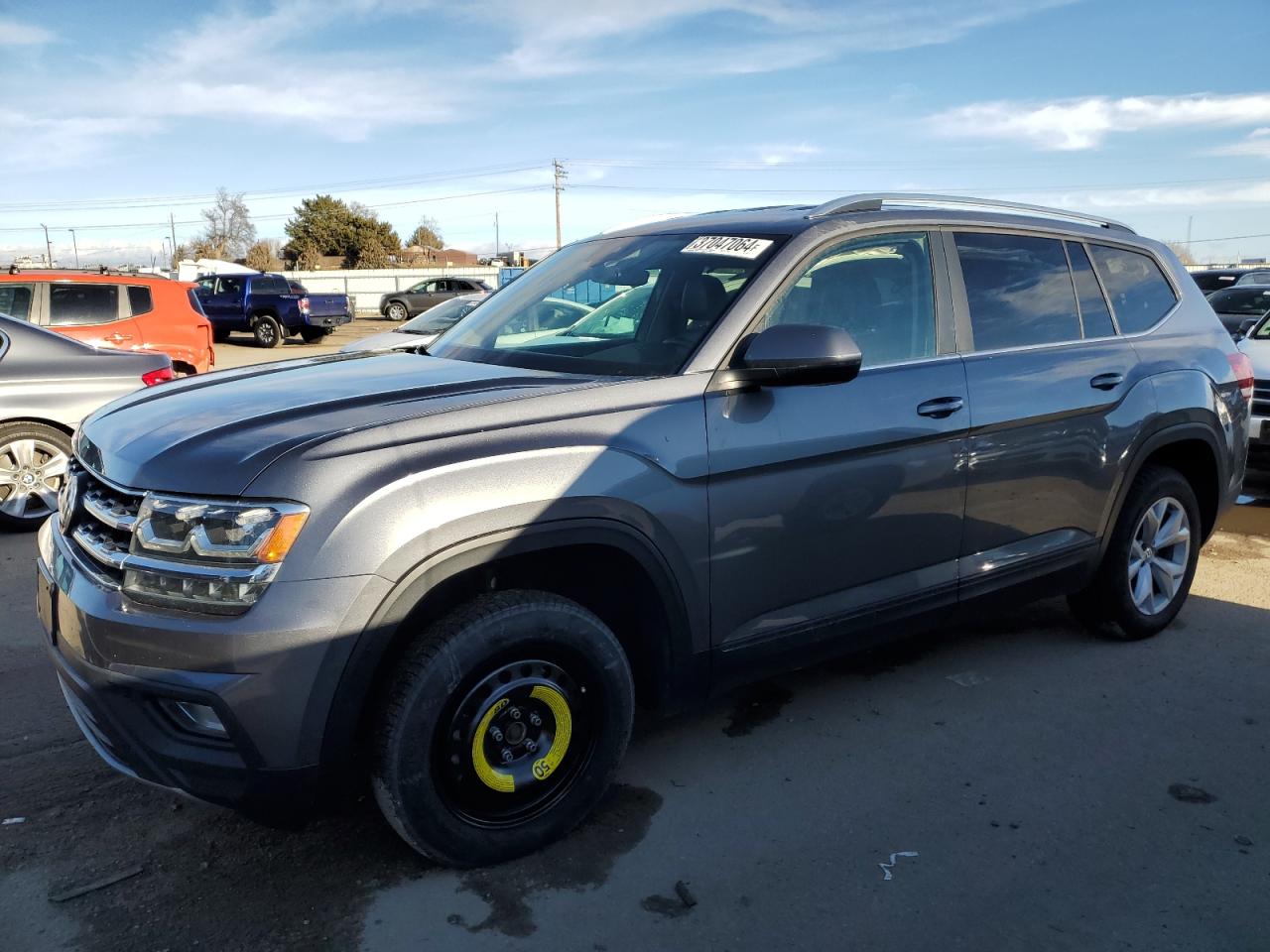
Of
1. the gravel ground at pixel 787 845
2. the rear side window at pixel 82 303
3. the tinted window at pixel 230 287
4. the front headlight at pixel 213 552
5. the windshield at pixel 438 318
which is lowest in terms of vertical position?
the gravel ground at pixel 787 845

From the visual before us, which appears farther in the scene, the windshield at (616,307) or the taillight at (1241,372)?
the taillight at (1241,372)

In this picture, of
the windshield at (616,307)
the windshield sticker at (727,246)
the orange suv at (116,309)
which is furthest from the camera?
the orange suv at (116,309)

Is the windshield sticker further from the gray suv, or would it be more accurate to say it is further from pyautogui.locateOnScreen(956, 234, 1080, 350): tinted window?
pyautogui.locateOnScreen(956, 234, 1080, 350): tinted window

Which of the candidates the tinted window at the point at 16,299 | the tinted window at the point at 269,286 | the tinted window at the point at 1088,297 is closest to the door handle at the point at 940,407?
the tinted window at the point at 1088,297

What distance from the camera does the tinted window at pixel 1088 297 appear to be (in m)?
4.39

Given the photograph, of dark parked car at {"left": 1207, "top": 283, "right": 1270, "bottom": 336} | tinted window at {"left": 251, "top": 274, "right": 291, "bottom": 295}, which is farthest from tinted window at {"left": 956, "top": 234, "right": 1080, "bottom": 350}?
tinted window at {"left": 251, "top": 274, "right": 291, "bottom": 295}

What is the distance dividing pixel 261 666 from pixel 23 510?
213 inches

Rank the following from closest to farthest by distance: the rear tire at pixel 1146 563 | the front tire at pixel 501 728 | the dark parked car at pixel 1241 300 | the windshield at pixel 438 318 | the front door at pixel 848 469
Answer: the front tire at pixel 501 728, the front door at pixel 848 469, the rear tire at pixel 1146 563, the windshield at pixel 438 318, the dark parked car at pixel 1241 300

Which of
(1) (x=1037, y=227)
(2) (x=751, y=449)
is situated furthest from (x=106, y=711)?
(1) (x=1037, y=227)

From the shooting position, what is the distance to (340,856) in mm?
2986

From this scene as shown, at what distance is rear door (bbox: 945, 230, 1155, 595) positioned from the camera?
3.87 meters

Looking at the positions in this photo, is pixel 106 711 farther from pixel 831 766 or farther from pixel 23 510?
pixel 23 510

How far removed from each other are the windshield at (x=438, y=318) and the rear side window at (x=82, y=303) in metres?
2.85

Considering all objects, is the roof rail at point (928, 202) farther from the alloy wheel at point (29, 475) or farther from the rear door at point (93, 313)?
the rear door at point (93, 313)
